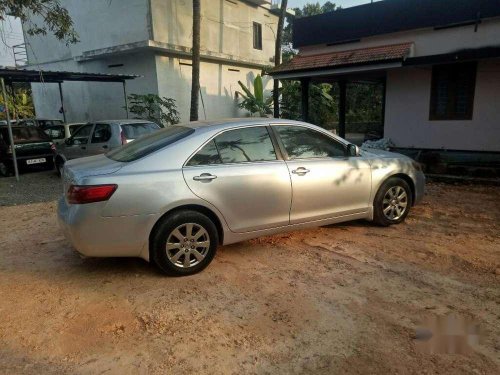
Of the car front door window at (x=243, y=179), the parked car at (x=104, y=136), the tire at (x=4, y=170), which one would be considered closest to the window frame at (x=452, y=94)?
the parked car at (x=104, y=136)

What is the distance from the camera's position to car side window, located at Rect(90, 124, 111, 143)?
30.9ft

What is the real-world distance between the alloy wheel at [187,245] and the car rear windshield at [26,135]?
9.30m

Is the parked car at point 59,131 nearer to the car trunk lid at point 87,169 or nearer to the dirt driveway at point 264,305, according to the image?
the dirt driveway at point 264,305

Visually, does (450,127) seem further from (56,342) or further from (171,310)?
(56,342)

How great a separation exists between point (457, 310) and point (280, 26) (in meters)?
17.3

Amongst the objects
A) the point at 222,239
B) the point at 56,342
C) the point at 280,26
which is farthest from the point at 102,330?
the point at 280,26

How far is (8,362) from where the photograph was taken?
2.78 meters

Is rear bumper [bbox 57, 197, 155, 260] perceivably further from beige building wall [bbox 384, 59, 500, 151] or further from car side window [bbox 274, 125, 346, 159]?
beige building wall [bbox 384, 59, 500, 151]

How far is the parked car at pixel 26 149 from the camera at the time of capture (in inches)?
432

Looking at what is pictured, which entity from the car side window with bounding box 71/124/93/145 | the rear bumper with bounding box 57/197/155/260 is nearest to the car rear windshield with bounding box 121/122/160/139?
the car side window with bounding box 71/124/93/145

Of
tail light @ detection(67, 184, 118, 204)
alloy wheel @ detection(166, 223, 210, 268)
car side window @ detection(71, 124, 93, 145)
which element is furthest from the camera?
car side window @ detection(71, 124, 93, 145)

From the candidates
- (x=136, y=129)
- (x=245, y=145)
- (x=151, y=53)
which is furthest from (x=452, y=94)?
(x=151, y=53)

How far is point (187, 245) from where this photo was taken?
3.98m

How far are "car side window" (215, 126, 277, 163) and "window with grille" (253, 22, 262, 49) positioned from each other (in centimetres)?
1832
